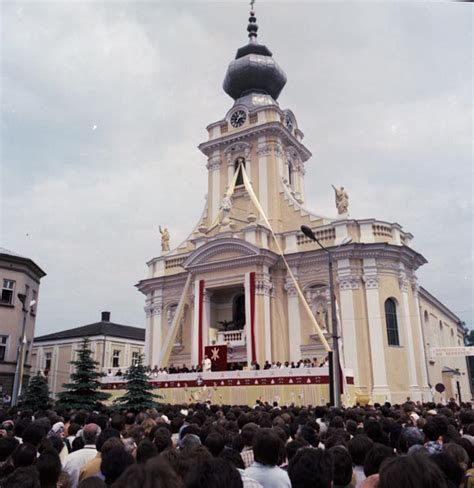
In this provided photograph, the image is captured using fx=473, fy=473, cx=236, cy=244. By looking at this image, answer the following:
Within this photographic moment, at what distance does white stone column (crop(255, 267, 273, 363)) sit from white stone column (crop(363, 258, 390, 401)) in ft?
20.7

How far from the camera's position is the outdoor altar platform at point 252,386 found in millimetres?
22828

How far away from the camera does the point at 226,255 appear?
32.6 meters

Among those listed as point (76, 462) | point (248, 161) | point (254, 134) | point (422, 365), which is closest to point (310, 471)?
point (76, 462)

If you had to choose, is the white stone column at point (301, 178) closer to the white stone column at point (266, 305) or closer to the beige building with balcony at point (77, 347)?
the white stone column at point (266, 305)

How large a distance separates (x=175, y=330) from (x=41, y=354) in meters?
28.4

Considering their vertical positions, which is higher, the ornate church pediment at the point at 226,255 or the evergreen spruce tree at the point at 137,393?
the ornate church pediment at the point at 226,255

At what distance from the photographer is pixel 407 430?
6656 mm

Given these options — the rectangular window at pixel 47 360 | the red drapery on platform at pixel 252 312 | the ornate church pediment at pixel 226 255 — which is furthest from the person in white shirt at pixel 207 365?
the rectangular window at pixel 47 360

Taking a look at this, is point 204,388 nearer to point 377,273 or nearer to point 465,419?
point 377,273

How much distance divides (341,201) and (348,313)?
25.1ft

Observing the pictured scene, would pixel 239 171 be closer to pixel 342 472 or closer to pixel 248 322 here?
pixel 248 322

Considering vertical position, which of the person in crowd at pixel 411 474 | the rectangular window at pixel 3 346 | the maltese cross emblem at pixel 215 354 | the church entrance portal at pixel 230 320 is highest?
the church entrance portal at pixel 230 320

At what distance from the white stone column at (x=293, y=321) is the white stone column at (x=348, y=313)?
3.01 m

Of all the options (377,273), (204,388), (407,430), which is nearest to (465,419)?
(407,430)
